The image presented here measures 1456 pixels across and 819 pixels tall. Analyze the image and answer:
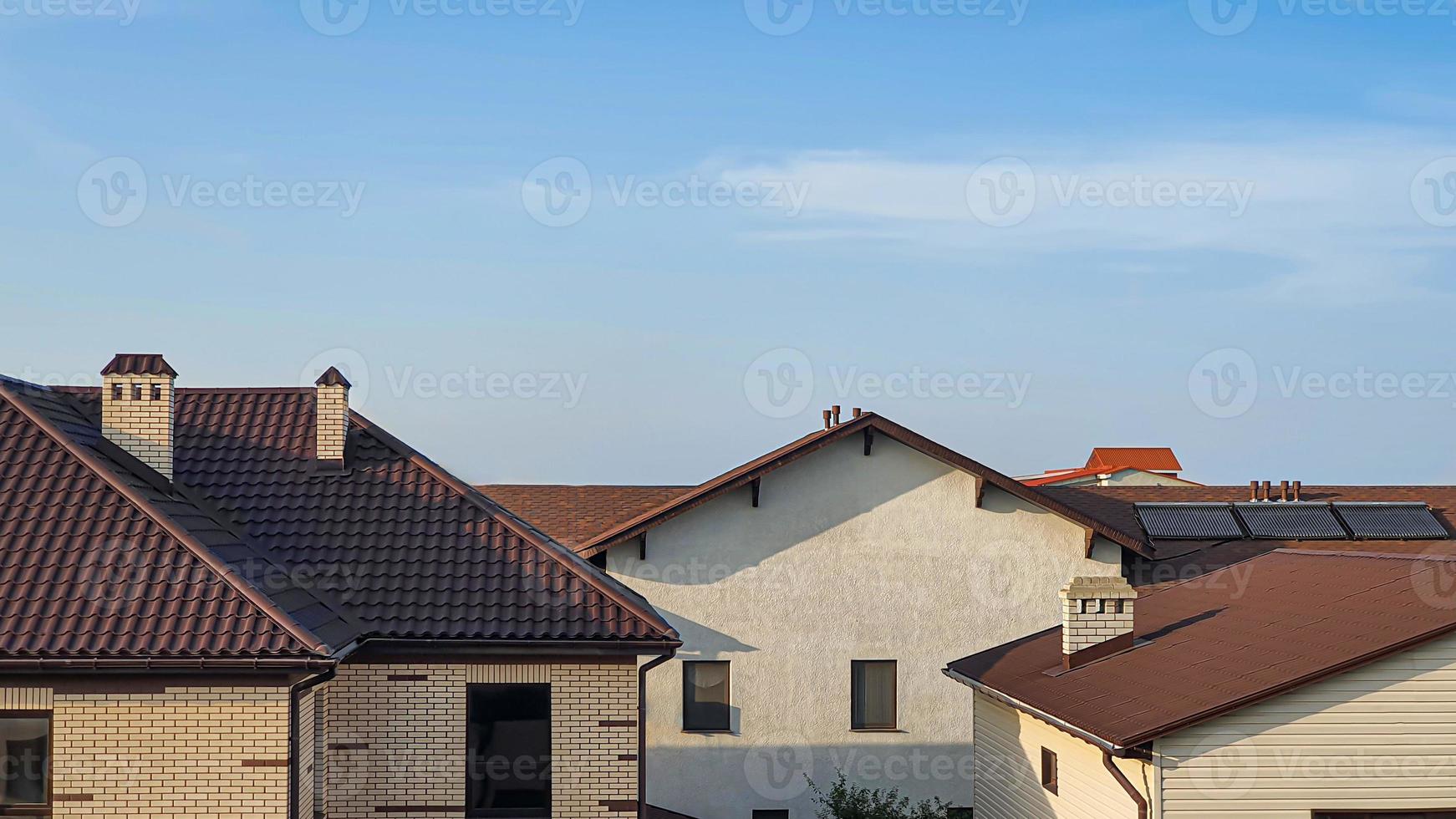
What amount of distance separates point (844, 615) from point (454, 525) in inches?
377

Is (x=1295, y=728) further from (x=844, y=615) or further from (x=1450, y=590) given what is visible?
(x=844, y=615)

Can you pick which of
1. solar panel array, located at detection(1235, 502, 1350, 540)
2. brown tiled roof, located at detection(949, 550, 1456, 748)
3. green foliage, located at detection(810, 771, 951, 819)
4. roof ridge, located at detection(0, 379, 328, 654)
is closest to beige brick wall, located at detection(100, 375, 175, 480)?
roof ridge, located at detection(0, 379, 328, 654)

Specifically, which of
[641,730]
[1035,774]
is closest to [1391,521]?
[1035,774]

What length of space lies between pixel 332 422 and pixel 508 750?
188 inches

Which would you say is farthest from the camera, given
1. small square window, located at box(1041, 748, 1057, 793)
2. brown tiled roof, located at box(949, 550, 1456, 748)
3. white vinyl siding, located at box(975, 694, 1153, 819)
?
small square window, located at box(1041, 748, 1057, 793)

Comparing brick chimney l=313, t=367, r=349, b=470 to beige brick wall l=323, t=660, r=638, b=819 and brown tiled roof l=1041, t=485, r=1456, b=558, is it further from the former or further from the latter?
brown tiled roof l=1041, t=485, r=1456, b=558

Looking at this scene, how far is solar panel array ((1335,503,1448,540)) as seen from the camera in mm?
26578

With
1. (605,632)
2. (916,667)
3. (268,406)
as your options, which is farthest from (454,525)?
(916,667)

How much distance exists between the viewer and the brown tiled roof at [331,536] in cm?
1332

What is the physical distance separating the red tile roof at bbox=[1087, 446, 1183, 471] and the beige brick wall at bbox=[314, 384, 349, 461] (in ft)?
178

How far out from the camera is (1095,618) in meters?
16.7

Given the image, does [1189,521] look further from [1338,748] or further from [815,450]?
[1338,748]

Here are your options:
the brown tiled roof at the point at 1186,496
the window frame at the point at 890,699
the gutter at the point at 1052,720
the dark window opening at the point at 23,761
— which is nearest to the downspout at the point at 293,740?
the dark window opening at the point at 23,761

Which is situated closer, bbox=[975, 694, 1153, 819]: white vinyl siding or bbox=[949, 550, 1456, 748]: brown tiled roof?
bbox=[949, 550, 1456, 748]: brown tiled roof
